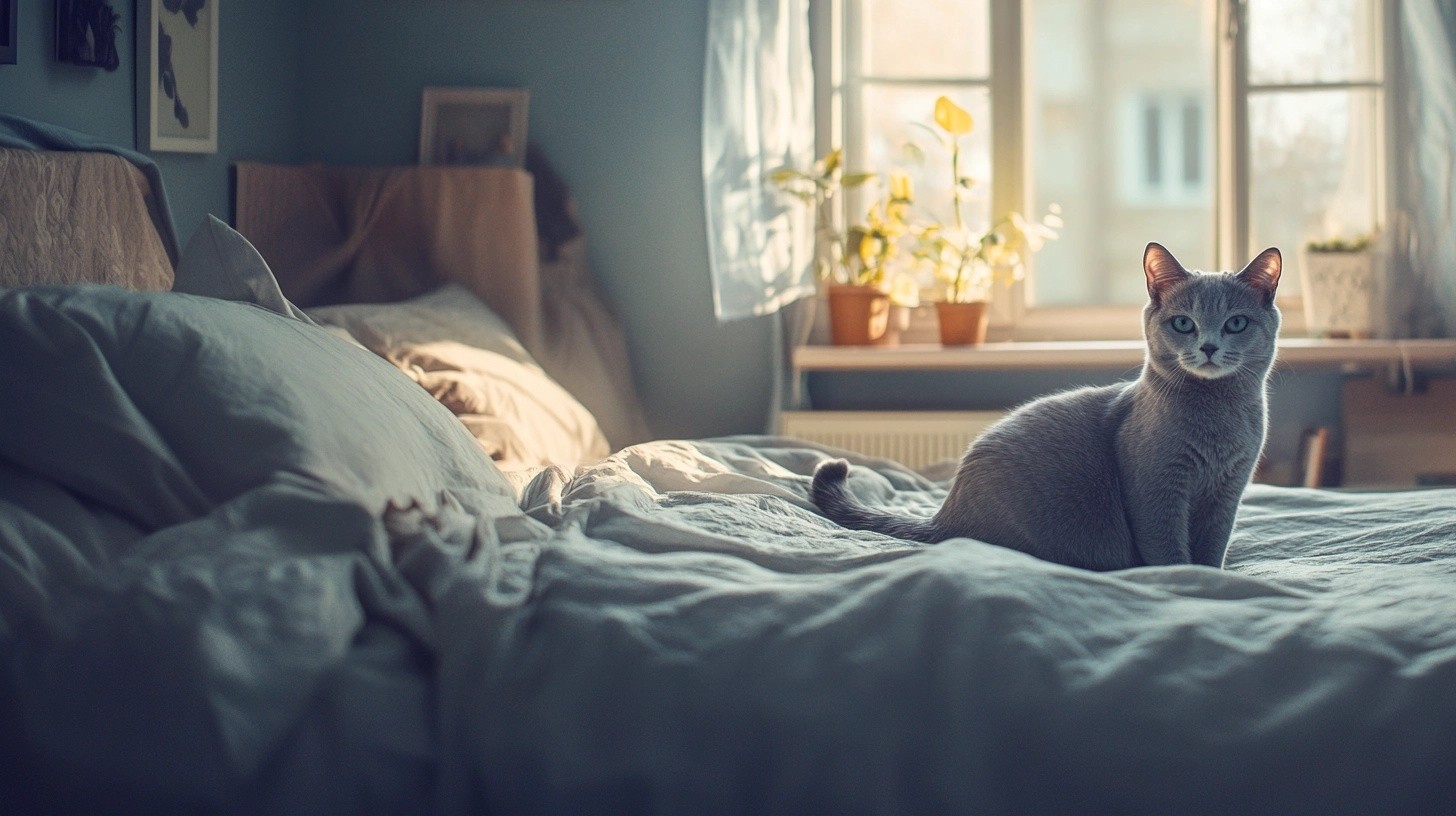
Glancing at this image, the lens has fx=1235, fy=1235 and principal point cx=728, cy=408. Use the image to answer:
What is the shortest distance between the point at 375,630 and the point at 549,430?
1.14m

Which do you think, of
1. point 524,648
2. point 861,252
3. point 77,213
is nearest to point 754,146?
point 861,252

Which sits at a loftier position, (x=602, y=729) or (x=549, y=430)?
(x=549, y=430)

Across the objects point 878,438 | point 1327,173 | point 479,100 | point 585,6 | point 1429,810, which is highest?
point 585,6

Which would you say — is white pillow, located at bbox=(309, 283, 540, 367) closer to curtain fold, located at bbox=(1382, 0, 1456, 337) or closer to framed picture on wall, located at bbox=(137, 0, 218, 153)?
framed picture on wall, located at bbox=(137, 0, 218, 153)

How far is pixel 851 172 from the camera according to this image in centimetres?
325

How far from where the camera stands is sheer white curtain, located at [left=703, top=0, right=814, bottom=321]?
2883mm

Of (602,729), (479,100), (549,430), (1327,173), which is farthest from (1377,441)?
(602,729)

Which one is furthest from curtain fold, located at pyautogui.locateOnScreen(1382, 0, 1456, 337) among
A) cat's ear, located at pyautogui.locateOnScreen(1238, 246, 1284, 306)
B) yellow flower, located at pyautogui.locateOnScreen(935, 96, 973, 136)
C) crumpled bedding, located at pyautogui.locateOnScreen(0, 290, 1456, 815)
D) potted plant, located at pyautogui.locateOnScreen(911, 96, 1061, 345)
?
crumpled bedding, located at pyautogui.locateOnScreen(0, 290, 1456, 815)

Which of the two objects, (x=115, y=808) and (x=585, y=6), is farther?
(x=585, y=6)

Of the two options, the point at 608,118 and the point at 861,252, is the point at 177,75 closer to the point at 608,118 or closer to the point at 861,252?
the point at 608,118

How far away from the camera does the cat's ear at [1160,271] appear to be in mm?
1520

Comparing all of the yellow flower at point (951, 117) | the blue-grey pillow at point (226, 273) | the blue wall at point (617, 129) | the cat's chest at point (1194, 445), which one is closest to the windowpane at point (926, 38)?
the yellow flower at point (951, 117)

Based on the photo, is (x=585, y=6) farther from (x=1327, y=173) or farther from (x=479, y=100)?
(x=1327, y=173)

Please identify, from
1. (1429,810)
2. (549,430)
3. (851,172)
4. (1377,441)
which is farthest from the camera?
(851,172)
